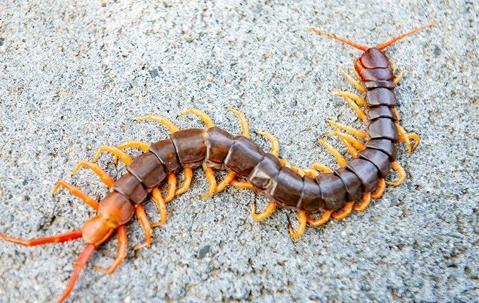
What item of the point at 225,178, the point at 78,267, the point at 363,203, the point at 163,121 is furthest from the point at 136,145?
the point at 363,203

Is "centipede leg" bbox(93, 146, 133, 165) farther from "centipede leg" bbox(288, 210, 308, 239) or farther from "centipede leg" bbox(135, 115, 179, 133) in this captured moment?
"centipede leg" bbox(288, 210, 308, 239)

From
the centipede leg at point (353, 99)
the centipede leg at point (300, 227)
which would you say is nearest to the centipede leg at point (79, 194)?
the centipede leg at point (300, 227)

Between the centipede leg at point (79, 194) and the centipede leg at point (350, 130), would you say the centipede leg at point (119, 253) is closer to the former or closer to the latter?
the centipede leg at point (79, 194)

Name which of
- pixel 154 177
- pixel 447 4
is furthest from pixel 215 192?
pixel 447 4

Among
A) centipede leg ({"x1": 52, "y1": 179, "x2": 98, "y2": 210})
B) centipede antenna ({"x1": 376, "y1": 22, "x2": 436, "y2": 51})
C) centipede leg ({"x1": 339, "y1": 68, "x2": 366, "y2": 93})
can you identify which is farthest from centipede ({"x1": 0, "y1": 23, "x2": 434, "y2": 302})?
centipede antenna ({"x1": 376, "y1": 22, "x2": 436, "y2": 51})

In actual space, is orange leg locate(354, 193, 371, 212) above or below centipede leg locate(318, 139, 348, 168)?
below

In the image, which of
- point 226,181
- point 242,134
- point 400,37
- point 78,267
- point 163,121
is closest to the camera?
point 78,267

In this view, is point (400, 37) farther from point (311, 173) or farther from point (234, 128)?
point (234, 128)
